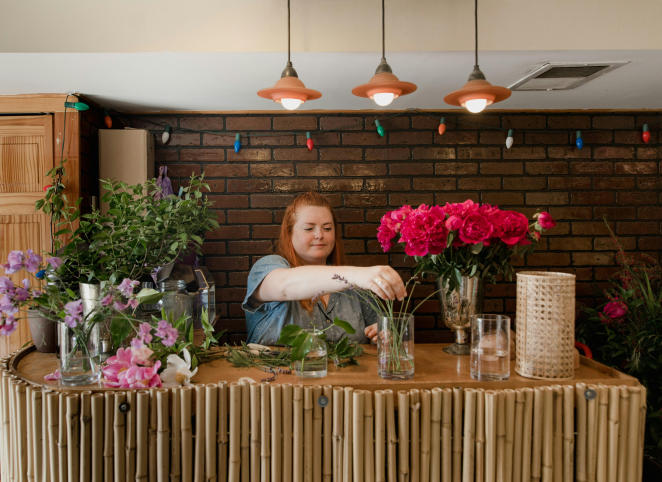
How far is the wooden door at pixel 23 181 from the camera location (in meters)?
2.30

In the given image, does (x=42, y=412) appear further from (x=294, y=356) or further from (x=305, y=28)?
(x=305, y=28)

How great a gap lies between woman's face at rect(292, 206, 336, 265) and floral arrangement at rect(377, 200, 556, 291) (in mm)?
704

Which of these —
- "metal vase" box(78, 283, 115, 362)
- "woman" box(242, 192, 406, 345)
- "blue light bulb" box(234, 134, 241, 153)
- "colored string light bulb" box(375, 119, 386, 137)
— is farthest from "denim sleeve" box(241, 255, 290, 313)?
"colored string light bulb" box(375, 119, 386, 137)

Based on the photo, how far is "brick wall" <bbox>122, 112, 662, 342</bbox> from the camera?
266 centimetres

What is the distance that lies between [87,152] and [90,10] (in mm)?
845

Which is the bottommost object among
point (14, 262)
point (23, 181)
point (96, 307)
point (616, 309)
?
point (616, 309)

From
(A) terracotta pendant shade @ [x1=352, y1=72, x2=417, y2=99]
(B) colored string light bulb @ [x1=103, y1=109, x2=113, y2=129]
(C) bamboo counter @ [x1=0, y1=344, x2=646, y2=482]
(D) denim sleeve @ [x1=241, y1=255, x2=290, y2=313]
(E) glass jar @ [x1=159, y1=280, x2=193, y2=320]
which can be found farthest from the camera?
(B) colored string light bulb @ [x1=103, y1=109, x2=113, y2=129]

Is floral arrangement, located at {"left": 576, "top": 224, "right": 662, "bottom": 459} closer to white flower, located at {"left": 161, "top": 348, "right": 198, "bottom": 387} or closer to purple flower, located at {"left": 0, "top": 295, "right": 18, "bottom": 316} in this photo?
white flower, located at {"left": 161, "top": 348, "right": 198, "bottom": 387}

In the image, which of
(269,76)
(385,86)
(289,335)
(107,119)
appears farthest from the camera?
(107,119)

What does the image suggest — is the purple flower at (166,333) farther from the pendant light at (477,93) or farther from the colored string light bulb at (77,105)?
the colored string light bulb at (77,105)

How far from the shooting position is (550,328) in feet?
3.59

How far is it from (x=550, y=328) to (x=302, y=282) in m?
0.75

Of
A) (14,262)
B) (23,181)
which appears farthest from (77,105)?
(14,262)

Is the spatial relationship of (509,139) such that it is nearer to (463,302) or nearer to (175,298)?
(463,302)
